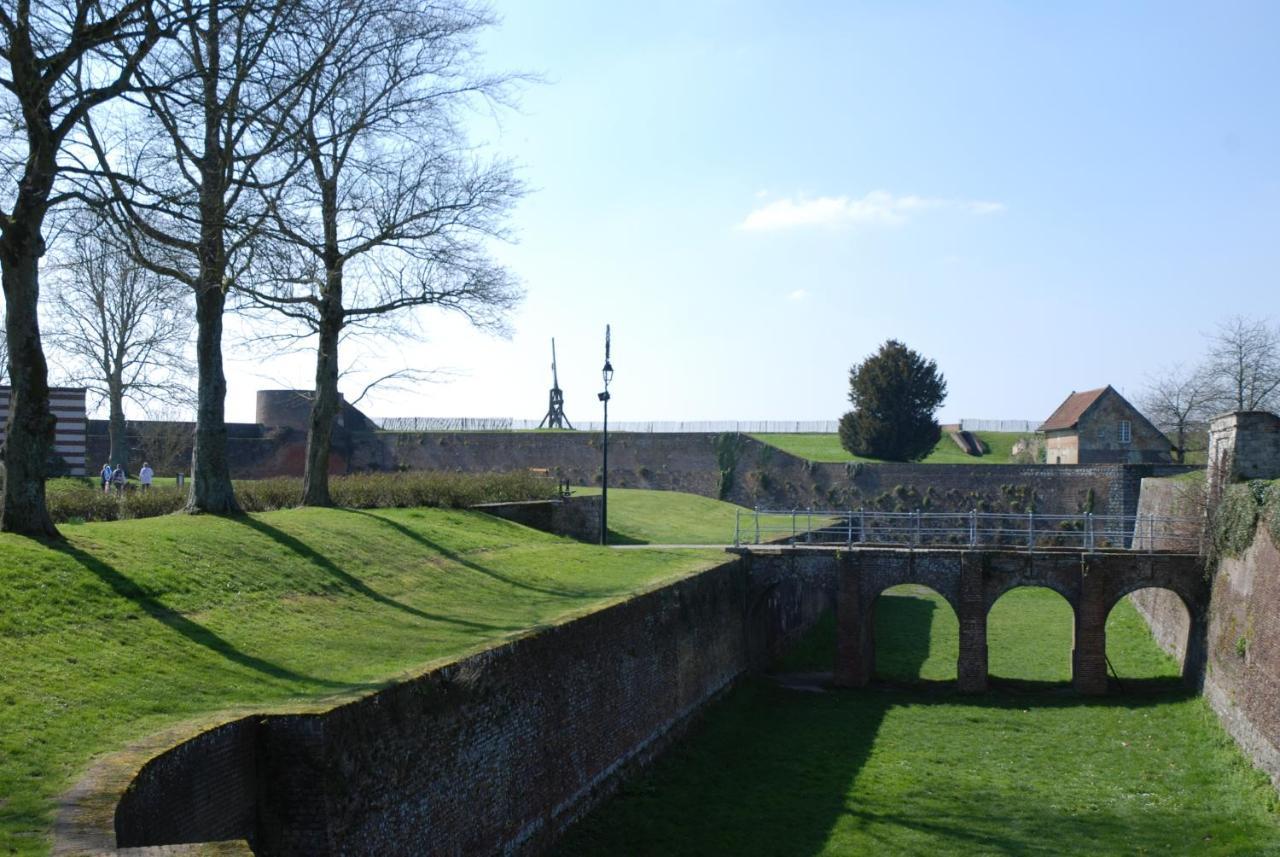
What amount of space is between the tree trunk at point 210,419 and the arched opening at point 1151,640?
15113mm

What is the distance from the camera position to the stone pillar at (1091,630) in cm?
2077

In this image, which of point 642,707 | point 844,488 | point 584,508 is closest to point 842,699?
point 642,707

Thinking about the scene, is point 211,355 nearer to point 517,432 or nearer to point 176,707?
point 176,707

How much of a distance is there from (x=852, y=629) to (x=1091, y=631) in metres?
4.02

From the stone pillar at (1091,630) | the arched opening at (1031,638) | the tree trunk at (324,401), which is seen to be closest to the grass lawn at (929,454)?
the arched opening at (1031,638)

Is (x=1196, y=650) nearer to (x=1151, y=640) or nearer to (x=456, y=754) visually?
(x=1151, y=640)

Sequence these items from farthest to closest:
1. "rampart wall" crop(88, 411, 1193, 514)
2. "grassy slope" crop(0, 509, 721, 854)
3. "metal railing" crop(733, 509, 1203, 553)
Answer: "rampart wall" crop(88, 411, 1193, 514)
"metal railing" crop(733, 509, 1203, 553)
"grassy slope" crop(0, 509, 721, 854)

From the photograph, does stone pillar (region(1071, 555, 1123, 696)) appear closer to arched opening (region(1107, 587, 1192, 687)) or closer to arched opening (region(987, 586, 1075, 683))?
arched opening (region(1107, 587, 1192, 687))

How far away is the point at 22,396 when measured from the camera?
11305 millimetres

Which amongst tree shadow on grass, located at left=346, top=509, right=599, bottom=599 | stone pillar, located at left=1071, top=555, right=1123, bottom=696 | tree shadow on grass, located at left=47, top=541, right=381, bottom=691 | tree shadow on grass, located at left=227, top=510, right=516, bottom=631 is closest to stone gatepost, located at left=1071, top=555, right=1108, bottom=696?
stone pillar, located at left=1071, top=555, right=1123, bottom=696

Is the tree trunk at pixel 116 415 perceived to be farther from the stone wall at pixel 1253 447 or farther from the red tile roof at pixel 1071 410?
the red tile roof at pixel 1071 410

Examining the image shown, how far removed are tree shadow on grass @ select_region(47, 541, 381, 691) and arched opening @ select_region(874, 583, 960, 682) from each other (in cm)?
1448

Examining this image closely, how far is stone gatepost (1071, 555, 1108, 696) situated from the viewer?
2077cm

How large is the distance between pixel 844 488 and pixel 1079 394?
12.6 m
